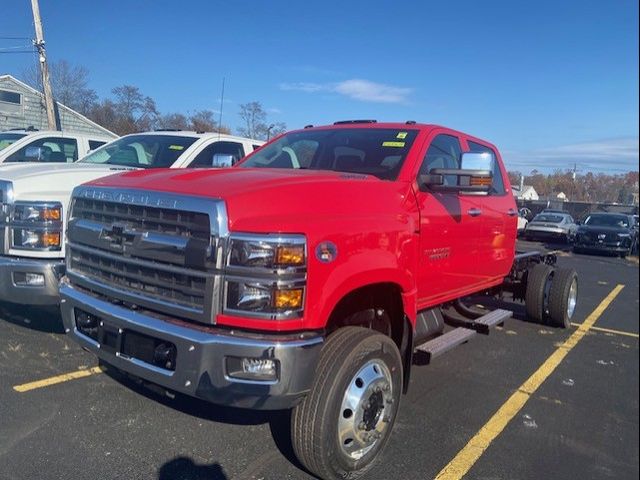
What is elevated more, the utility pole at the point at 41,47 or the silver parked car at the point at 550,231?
the utility pole at the point at 41,47

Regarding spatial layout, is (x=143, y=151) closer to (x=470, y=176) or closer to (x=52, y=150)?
(x=52, y=150)

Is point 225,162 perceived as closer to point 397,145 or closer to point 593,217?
point 397,145

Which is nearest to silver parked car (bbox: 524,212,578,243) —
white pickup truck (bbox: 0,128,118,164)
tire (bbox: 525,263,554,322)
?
tire (bbox: 525,263,554,322)

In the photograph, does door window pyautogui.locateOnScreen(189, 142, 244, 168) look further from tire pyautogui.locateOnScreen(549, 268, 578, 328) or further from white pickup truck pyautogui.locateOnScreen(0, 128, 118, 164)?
tire pyautogui.locateOnScreen(549, 268, 578, 328)

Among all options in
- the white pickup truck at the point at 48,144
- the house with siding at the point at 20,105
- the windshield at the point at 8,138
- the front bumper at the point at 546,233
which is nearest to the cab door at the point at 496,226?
the house with siding at the point at 20,105

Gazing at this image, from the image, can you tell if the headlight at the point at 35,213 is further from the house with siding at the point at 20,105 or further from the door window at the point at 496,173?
the door window at the point at 496,173

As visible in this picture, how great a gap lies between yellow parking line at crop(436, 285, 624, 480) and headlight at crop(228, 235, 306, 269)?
1724mm

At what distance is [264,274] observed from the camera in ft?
8.63

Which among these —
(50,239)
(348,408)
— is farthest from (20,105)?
(348,408)

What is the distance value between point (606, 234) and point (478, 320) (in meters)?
16.5

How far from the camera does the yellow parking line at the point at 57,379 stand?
4.11 meters

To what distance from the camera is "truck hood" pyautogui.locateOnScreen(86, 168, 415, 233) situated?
273 centimetres

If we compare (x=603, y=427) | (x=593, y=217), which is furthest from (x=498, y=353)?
(x=593, y=217)

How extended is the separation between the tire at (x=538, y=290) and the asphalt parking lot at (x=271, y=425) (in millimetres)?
1366
